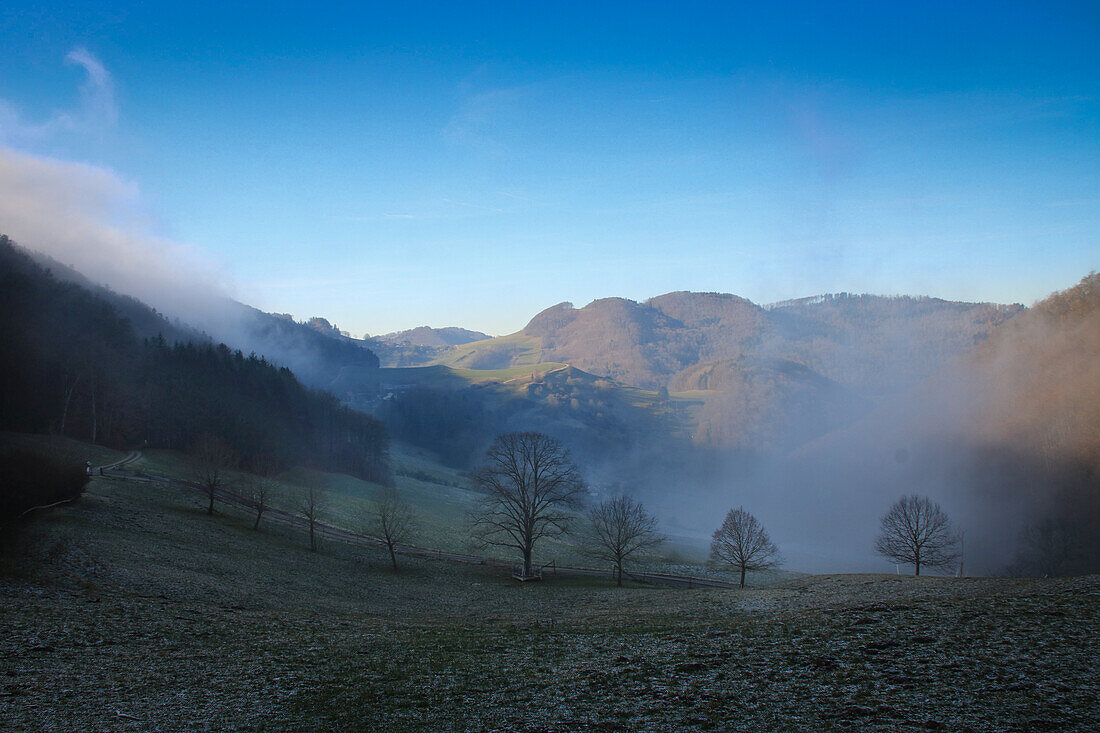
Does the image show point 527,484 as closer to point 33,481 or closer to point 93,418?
point 33,481

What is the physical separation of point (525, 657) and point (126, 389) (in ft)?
261

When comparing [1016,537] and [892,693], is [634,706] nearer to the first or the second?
[892,693]

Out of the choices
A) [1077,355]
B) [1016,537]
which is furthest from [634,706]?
[1077,355]

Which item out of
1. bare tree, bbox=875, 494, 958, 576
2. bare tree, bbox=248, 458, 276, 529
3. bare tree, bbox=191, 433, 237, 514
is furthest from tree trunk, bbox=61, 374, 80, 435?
bare tree, bbox=875, 494, 958, 576

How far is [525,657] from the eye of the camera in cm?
1920

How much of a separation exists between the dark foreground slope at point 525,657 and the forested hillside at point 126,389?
45.7m

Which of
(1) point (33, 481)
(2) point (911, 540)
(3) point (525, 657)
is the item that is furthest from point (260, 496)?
(2) point (911, 540)

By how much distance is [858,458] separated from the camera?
17562 centimetres

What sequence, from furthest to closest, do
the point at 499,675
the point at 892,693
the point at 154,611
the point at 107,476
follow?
the point at 107,476 → the point at 154,611 → the point at 499,675 → the point at 892,693

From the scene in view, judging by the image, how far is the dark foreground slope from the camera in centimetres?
1348

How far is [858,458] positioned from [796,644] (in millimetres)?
183235

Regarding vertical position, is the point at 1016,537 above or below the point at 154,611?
below

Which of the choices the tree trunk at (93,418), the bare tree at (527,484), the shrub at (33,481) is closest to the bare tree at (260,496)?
the shrub at (33,481)

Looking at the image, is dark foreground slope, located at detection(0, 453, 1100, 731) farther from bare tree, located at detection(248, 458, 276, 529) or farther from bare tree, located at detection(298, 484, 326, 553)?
bare tree, located at detection(248, 458, 276, 529)
